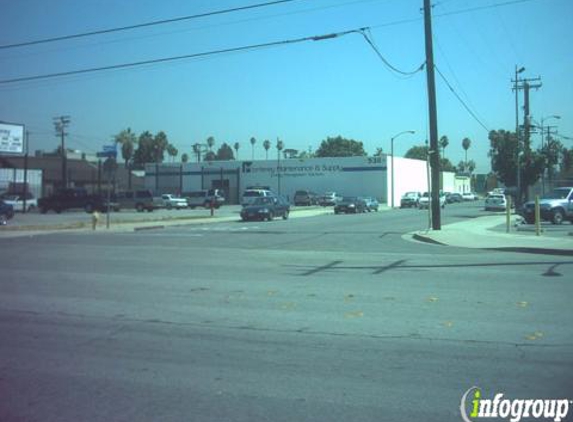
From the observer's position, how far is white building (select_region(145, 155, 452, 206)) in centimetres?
7844

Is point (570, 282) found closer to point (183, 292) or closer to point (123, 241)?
point (183, 292)

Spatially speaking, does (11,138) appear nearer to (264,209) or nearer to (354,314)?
(264,209)

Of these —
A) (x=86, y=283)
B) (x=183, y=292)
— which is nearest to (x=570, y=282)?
(x=183, y=292)

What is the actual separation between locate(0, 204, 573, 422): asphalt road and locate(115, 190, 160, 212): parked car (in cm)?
4263

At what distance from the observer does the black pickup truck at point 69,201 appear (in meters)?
52.5

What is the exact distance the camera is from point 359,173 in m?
79.3

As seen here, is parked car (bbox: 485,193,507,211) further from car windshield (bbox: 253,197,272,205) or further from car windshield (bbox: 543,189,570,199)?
car windshield (bbox: 253,197,272,205)

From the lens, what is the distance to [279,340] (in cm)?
725

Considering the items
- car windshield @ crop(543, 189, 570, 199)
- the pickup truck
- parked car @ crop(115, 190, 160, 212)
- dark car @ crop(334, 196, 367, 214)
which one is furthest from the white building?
the pickup truck

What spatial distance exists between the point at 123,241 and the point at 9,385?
17692 millimetres

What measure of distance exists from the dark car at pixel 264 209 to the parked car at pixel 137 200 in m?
19.1

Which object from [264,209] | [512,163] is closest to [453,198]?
[512,163]

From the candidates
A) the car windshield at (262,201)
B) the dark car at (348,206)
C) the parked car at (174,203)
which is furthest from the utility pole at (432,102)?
the parked car at (174,203)

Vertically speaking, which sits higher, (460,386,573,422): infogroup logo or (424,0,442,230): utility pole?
(424,0,442,230): utility pole
